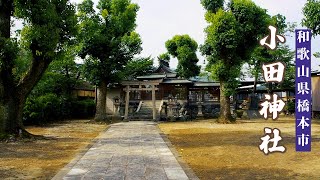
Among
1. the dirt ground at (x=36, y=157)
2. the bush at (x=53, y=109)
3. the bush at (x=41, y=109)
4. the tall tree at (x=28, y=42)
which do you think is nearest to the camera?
the dirt ground at (x=36, y=157)

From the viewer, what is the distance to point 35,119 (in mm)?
23953

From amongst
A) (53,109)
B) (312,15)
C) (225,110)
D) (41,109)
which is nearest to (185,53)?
(225,110)

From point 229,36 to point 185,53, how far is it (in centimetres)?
1448

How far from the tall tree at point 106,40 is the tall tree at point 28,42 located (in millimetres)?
10216

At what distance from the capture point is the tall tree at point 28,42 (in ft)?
45.2

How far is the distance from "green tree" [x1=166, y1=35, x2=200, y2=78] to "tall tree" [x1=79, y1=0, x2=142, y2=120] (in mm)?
11058

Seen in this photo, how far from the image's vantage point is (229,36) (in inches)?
926

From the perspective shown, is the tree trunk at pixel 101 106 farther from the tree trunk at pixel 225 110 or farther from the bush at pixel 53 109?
the tree trunk at pixel 225 110

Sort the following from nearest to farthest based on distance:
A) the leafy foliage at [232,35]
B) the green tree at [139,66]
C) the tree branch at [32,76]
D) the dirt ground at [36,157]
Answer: the dirt ground at [36,157], the tree branch at [32,76], the leafy foliage at [232,35], the green tree at [139,66]

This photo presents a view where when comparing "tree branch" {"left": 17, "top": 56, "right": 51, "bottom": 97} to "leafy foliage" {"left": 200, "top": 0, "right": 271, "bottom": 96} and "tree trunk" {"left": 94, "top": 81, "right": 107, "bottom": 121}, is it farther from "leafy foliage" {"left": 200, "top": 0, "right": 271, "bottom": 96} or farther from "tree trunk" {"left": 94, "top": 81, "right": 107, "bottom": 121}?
"leafy foliage" {"left": 200, "top": 0, "right": 271, "bottom": 96}

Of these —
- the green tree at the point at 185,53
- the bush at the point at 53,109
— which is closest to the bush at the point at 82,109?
the bush at the point at 53,109

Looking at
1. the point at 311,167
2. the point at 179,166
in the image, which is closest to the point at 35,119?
the point at 179,166

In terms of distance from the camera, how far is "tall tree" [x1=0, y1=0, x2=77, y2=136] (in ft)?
45.2

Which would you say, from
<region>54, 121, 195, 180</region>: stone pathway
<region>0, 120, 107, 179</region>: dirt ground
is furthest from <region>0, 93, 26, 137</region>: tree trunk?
<region>54, 121, 195, 180</region>: stone pathway
